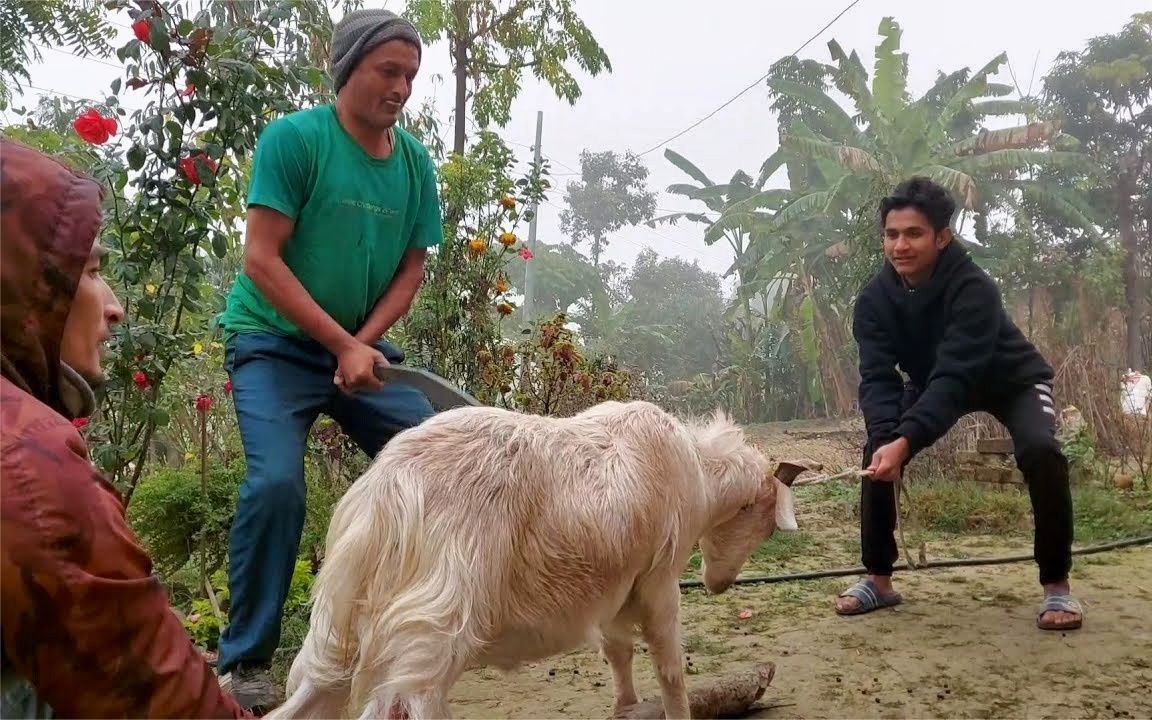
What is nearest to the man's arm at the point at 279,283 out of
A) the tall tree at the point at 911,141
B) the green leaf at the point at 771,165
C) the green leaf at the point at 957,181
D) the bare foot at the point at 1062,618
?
the bare foot at the point at 1062,618

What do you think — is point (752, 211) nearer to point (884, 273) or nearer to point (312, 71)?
point (884, 273)

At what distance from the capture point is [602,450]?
250cm

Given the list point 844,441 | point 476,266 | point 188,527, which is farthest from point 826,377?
point 188,527

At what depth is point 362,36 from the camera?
286cm

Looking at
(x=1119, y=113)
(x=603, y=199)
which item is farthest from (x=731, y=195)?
(x=1119, y=113)

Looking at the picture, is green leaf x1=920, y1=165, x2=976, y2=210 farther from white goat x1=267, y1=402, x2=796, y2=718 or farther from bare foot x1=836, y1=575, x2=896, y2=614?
white goat x1=267, y1=402, x2=796, y2=718

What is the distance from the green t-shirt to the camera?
9.26 ft

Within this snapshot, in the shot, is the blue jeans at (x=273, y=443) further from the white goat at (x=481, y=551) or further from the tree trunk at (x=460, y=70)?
the tree trunk at (x=460, y=70)

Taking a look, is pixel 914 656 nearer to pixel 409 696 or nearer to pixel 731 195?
pixel 409 696

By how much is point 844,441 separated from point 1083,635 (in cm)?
711

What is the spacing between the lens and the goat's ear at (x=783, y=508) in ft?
10.6

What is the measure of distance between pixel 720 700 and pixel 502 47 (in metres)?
6.47

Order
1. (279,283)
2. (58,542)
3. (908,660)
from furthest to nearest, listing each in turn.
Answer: (908,660) → (279,283) → (58,542)

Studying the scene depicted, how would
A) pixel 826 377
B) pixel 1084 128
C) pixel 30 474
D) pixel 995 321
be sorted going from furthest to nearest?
pixel 1084 128
pixel 826 377
pixel 995 321
pixel 30 474
